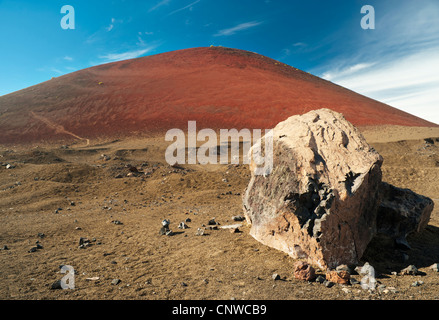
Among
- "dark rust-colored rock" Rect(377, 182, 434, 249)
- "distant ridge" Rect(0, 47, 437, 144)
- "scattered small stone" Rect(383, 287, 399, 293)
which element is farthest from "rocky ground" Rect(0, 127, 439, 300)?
"distant ridge" Rect(0, 47, 437, 144)

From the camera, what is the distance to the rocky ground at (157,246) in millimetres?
3211

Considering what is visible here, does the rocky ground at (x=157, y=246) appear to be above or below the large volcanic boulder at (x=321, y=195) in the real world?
below

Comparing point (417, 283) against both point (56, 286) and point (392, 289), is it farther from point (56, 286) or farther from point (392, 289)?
point (56, 286)

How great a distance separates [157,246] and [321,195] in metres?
2.89

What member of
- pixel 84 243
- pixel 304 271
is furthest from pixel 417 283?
pixel 84 243

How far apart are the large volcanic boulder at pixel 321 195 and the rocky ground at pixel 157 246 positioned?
0.30 m

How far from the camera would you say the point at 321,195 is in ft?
12.2

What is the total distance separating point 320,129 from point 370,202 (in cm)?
130

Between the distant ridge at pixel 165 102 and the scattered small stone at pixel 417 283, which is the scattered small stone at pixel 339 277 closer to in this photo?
the scattered small stone at pixel 417 283

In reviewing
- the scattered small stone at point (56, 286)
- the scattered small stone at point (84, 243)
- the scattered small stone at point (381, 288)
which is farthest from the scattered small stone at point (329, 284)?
the scattered small stone at point (84, 243)

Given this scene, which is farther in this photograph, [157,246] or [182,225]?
[182,225]
